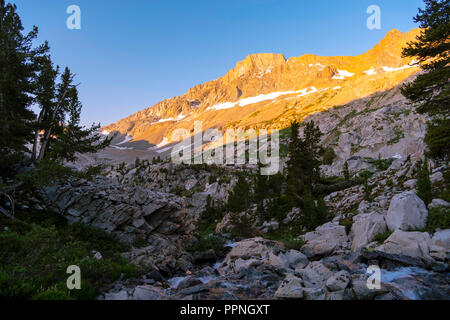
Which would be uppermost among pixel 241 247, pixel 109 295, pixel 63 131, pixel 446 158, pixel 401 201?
pixel 63 131

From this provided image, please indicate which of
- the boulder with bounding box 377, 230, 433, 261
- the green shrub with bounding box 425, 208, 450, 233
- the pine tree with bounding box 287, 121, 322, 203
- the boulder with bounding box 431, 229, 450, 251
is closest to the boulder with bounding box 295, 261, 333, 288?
the boulder with bounding box 377, 230, 433, 261

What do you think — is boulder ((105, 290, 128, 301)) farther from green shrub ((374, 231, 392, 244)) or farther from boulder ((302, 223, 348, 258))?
green shrub ((374, 231, 392, 244))

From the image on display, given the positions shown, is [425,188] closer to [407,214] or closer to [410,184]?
[407,214]

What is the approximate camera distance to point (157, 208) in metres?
23.9

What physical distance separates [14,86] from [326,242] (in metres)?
28.3

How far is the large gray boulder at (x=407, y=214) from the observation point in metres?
13.0

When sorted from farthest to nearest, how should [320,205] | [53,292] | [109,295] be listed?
[320,205]
[109,295]
[53,292]

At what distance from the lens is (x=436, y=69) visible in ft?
54.5

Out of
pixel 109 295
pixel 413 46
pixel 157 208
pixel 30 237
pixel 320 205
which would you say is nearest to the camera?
pixel 109 295

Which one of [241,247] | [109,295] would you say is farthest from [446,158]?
[109,295]

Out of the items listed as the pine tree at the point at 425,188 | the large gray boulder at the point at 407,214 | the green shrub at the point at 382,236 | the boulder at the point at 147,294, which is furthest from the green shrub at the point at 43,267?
the pine tree at the point at 425,188

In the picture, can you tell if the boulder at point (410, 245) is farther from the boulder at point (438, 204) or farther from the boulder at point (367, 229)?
the boulder at point (438, 204)

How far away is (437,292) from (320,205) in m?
18.6
